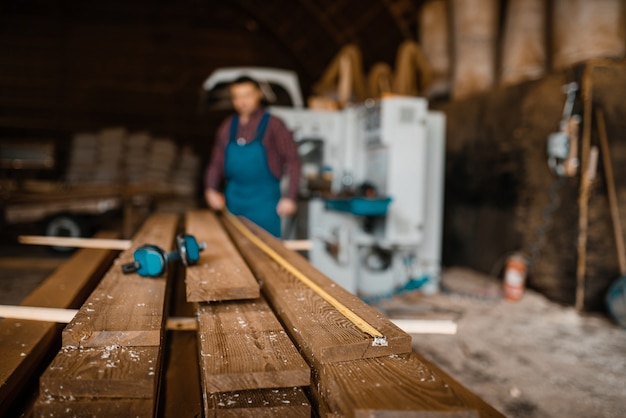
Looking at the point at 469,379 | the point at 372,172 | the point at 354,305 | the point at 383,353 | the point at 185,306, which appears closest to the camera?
the point at 383,353

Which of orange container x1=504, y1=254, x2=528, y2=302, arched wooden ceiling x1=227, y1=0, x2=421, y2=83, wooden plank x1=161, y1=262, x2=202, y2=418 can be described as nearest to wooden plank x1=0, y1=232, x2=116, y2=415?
wooden plank x1=161, y1=262, x2=202, y2=418

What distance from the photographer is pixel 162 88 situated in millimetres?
9859

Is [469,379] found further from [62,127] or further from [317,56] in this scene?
[62,127]

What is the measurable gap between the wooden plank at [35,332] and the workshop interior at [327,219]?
0.04 ft

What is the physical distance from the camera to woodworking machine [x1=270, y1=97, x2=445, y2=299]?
4707 millimetres

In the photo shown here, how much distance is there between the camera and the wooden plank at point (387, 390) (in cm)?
89

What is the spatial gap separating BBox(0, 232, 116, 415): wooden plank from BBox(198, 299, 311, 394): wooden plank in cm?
45

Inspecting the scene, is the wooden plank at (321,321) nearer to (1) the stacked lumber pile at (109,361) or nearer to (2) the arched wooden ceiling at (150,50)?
(1) the stacked lumber pile at (109,361)

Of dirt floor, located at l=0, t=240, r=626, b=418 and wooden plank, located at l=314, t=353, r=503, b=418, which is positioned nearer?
wooden plank, located at l=314, t=353, r=503, b=418

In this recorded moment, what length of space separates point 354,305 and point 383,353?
28 centimetres

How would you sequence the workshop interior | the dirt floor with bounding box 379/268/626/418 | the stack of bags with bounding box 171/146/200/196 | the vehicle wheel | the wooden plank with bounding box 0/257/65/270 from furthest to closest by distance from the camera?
the stack of bags with bounding box 171/146/200/196 < the vehicle wheel < the wooden plank with bounding box 0/257/65/270 < the dirt floor with bounding box 379/268/626/418 < the workshop interior

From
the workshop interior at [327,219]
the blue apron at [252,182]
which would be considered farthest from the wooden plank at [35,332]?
the blue apron at [252,182]

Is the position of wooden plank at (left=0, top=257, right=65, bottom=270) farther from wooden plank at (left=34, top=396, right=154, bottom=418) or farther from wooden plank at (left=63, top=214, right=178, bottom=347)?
wooden plank at (left=34, top=396, right=154, bottom=418)

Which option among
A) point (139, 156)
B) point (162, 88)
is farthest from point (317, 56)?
point (139, 156)
